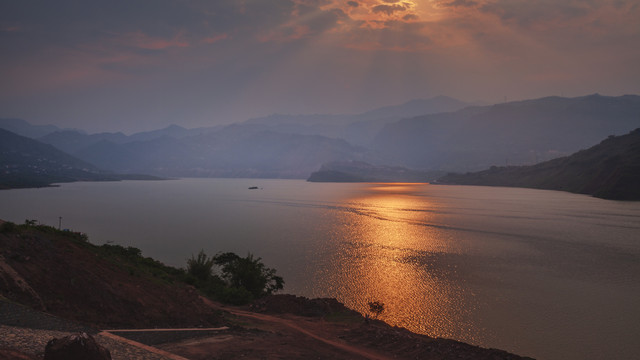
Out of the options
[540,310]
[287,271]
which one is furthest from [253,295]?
[540,310]

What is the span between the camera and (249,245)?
76.0 meters

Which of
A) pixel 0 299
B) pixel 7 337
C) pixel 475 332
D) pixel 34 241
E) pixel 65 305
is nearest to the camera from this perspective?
pixel 7 337

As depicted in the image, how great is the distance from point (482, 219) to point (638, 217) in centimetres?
4606

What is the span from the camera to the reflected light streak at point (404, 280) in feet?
118

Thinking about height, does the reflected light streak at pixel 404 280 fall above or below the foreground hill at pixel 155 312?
below

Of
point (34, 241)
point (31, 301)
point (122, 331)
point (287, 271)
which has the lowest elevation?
point (287, 271)

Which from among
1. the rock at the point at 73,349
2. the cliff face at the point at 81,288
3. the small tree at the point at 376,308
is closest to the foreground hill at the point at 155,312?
the cliff face at the point at 81,288

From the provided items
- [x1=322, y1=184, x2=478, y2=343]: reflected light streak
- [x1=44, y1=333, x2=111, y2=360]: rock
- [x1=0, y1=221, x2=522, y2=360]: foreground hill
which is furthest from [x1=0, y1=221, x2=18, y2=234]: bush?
[x1=322, y1=184, x2=478, y2=343]: reflected light streak

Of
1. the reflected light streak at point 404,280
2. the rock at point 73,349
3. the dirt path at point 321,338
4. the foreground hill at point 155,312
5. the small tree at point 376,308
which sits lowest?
the reflected light streak at point 404,280

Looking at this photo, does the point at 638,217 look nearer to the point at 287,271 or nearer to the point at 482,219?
the point at 482,219

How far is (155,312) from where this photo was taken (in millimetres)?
22766

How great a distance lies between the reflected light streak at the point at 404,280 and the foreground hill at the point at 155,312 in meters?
10.1

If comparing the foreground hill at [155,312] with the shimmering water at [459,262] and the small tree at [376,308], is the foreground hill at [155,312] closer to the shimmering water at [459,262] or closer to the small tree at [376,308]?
the small tree at [376,308]

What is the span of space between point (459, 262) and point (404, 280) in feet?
50.1
